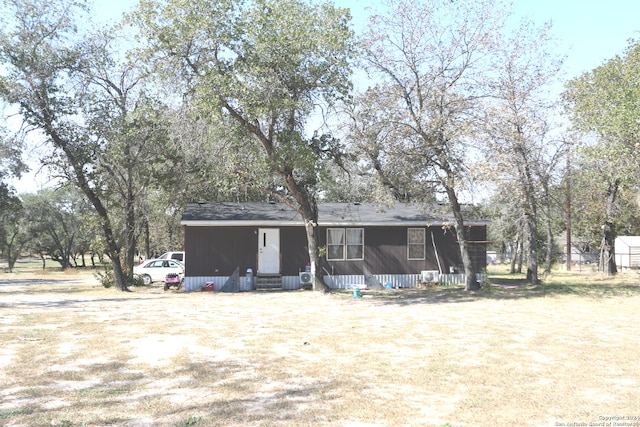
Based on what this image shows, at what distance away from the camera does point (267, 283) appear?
21.3 m

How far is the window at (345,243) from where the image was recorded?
21859mm

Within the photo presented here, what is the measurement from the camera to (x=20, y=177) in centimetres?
2389

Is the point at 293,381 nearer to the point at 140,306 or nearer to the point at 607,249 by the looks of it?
the point at 140,306

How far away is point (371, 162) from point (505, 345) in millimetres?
11877

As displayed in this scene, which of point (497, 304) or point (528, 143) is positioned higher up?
point (528, 143)

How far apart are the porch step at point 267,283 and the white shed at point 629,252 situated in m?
28.4

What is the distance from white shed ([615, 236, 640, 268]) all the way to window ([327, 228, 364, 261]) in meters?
25.5

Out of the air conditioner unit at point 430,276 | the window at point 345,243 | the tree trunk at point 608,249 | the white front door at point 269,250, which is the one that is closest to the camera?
the white front door at point 269,250

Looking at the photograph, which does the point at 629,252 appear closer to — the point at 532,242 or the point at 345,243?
the point at 532,242

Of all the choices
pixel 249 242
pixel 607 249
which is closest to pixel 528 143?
pixel 249 242

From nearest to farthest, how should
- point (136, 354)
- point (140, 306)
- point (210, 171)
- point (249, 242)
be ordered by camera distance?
point (136, 354) → point (140, 306) → point (210, 171) → point (249, 242)

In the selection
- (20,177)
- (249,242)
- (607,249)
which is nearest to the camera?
(249,242)

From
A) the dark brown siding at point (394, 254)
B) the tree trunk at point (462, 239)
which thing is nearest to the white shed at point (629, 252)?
the dark brown siding at point (394, 254)

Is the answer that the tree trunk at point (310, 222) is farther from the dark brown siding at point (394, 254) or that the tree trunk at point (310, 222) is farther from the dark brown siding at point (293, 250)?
the dark brown siding at point (394, 254)
